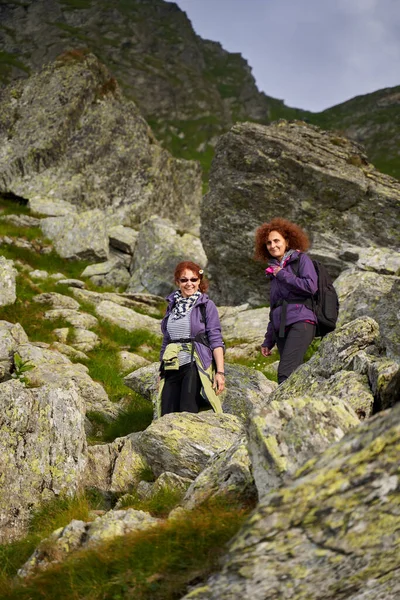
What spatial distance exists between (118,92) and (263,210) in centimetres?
2387

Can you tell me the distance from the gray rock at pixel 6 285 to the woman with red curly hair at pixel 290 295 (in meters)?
12.2

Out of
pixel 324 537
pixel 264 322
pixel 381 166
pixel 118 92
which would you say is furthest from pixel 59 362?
pixel 381 166

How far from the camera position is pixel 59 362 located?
14484 millimetres

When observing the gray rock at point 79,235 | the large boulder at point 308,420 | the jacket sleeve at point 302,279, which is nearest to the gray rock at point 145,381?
the jacket sleeve at point 302,279

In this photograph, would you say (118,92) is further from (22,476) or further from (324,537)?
(324,537)

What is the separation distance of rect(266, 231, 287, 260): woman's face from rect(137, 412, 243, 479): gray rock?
155 inches

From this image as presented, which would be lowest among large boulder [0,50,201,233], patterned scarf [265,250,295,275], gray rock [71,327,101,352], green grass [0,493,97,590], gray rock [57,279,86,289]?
green grass [0,493,97,590]

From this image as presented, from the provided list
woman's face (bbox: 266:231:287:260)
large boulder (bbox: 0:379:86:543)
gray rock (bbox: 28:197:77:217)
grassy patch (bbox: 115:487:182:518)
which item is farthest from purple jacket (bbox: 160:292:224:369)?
gray rock (bbox: 28:197:77:217)

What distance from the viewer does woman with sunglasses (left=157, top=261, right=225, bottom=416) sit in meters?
9.63

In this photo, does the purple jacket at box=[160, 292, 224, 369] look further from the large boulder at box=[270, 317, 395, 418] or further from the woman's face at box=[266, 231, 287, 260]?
the woman's face at box=[266, 231, 287, 260]

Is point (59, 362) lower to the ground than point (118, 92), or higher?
lower

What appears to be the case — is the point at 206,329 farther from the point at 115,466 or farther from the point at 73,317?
the point at 73,317

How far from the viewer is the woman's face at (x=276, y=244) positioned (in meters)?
10.3

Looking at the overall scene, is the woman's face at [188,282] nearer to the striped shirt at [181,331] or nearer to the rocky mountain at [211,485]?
the striped shirt at [181,331]
